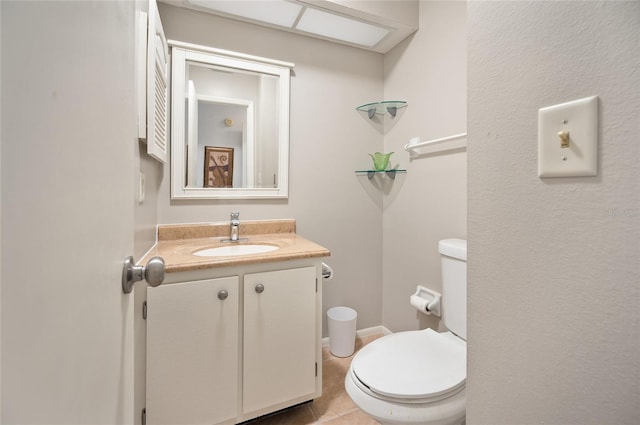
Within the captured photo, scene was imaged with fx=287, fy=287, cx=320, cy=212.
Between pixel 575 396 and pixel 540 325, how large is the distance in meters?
0.10

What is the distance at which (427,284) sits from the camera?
1683mm

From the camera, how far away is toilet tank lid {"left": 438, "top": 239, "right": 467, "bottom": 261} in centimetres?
129

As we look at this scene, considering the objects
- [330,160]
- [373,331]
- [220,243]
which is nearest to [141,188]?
[220,243]

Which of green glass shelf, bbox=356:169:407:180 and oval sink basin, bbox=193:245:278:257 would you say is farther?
green glass shelf, bbox=356:169:407:180

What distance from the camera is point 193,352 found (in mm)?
1145

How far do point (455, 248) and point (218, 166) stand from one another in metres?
1.35

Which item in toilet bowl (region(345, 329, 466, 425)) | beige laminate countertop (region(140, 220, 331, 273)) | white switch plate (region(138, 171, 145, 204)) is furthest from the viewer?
beige laminate countertop (region(140, 220, 331, 273))

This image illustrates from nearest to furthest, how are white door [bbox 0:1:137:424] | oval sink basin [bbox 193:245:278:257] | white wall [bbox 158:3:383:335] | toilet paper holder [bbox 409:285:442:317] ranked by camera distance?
white door [bbox 0:1:137:424], oval sink basin [bbox 193:245:278:257], toilet paper holder [bbox 409:285:442:317], white wall [bbox 158:3:383:335]

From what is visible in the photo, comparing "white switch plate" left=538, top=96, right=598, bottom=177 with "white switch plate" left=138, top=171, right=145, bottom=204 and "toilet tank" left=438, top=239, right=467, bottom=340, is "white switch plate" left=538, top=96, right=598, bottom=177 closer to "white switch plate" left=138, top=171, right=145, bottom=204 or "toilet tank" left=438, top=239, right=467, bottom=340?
"toilet tank" left=438, top=239, right=467, bottom=340

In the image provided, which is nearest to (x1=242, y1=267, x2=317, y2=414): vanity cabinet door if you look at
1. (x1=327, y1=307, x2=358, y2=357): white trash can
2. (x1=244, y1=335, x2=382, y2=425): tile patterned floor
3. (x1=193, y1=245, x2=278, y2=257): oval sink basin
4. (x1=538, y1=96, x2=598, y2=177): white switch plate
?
(x1=244, y1=335, x2=382, y2=425): tile patterned floor

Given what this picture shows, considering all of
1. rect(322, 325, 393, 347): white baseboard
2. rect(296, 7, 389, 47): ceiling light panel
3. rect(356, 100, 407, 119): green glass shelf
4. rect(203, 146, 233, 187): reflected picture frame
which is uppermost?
rect(296, 7, 389, 47): ceiling light panel

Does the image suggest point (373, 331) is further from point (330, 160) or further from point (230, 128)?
point (230, 128)

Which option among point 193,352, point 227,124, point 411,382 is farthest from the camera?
point 227,124

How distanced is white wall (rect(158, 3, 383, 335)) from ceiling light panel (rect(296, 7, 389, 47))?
0.07 m
